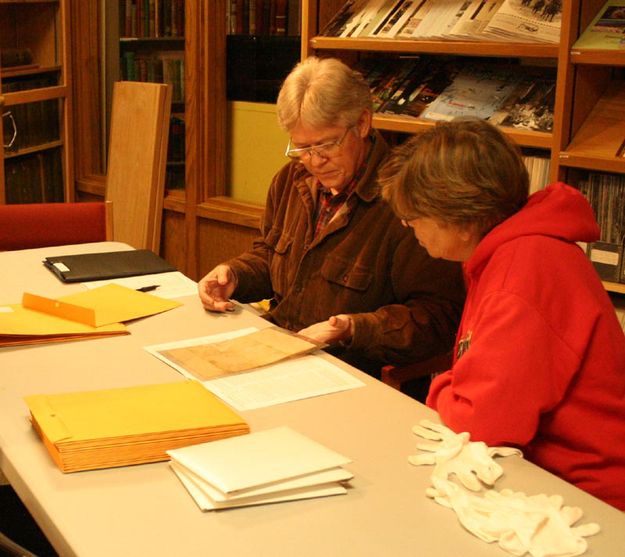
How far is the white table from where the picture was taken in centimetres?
124

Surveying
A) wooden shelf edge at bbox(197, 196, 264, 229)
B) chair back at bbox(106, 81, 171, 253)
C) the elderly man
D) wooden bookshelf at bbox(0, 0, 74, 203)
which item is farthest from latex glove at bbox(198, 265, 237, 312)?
wooden bookshelf at bbox(0, 0, 74, 203)

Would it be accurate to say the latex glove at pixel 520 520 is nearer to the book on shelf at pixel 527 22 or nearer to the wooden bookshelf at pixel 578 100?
the wooden bookshelf at pixel 578 100

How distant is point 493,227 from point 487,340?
29cm

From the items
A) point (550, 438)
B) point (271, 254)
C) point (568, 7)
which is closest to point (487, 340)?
point (550, 438)

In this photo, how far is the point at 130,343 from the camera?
210 cm

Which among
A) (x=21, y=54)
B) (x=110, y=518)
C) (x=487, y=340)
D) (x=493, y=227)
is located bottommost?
(x=110, y=518)

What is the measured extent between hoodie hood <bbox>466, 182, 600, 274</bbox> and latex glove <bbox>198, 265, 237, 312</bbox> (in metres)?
0.86

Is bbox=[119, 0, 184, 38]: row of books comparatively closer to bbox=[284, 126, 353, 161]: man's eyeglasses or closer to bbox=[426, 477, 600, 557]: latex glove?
bbox=[284, 126, 353, 161]: man's eyeglasses

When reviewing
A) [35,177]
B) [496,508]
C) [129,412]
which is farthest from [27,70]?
[496,508]

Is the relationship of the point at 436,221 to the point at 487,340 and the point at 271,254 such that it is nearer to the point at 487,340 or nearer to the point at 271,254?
the point at 487,340

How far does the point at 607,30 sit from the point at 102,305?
1630 millimetres

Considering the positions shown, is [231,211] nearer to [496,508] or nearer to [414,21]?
[414,21]

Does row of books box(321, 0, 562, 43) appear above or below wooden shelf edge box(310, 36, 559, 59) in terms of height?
above

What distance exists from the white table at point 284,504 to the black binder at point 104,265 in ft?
2.50
